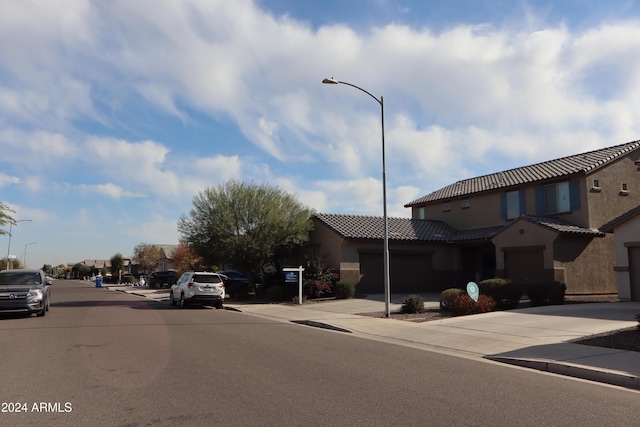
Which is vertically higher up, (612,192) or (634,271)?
(612,192)

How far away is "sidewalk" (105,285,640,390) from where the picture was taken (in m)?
9.16

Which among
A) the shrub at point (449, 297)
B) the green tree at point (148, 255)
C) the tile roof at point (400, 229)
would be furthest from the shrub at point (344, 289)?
the green tree at point (148, 255)

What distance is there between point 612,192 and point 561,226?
457cm

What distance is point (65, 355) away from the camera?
33.6ft

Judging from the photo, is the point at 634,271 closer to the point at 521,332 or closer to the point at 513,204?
the point at 513,204

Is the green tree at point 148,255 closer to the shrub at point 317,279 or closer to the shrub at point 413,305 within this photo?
the shrub at point 317,279

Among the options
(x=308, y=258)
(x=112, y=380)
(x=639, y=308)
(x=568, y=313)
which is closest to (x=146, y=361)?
(x=112, y=380)

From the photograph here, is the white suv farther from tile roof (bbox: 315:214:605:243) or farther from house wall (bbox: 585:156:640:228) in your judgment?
house wall (bbox: 585:156:640:228)

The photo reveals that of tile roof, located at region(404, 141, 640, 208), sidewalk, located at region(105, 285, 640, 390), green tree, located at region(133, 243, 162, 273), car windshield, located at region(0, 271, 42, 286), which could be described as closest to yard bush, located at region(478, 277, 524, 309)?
sidewalk, located at region(105, 285, 640, 390)

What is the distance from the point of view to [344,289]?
25.7m

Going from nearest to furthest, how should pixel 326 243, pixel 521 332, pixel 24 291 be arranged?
pixel 521 332 → pixel 24 291 → pixel 326 243

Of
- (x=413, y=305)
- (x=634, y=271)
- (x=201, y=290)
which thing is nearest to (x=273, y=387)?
(x=413, y=305)

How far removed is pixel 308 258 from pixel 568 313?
14123 mm

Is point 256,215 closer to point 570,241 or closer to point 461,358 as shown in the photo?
point 570,241
